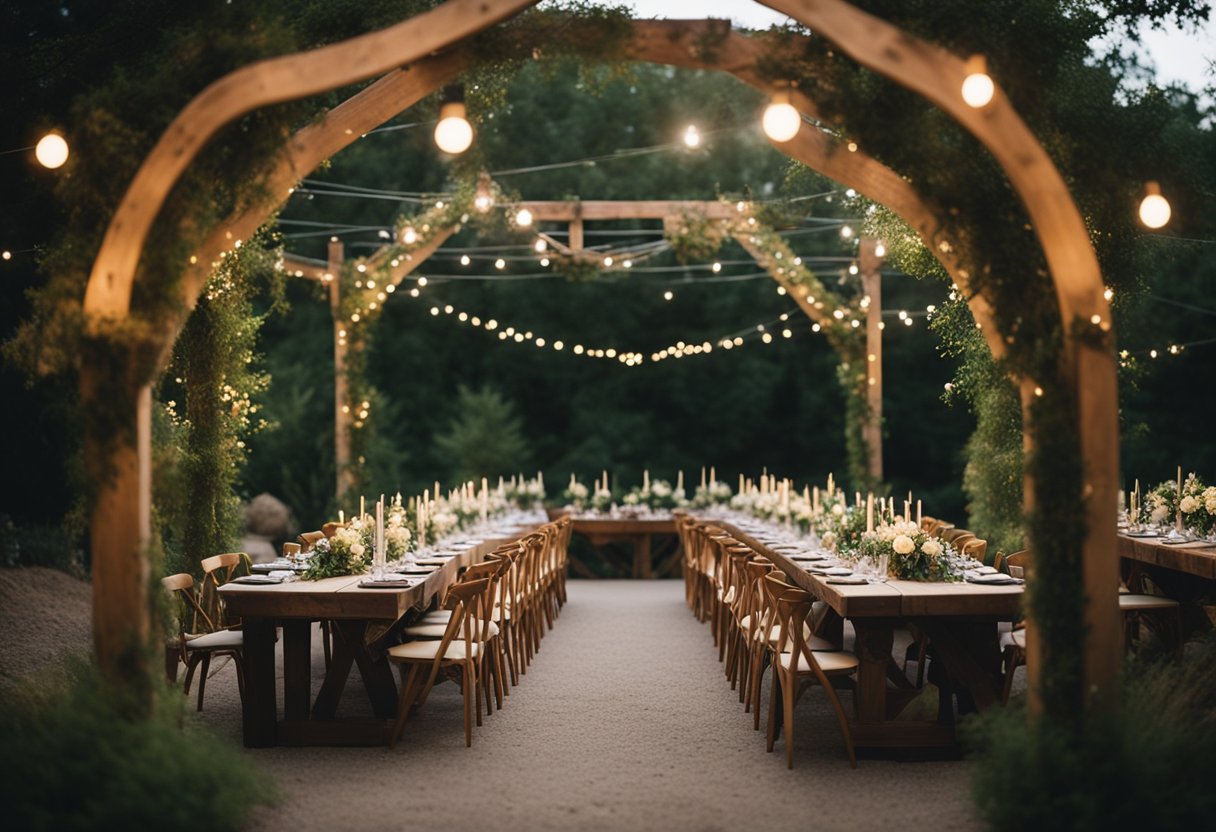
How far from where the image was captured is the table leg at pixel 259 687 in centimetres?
637

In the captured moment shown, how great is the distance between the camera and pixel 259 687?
6375mm

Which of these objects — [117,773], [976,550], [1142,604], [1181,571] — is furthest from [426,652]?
[1181,571]

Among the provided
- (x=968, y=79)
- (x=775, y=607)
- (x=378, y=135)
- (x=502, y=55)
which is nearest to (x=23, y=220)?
(x=502, y=55)

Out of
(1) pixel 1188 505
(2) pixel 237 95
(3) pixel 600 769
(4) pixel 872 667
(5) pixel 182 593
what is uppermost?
(2) pixel 237 95

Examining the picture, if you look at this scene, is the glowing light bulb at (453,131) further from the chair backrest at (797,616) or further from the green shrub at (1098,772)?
the green shrub at (1098,772)

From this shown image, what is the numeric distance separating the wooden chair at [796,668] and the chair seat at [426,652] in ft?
5.39

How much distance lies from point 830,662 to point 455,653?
2.00 meters

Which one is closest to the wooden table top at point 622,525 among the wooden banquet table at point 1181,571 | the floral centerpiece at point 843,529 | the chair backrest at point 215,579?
the floral centerpiece at point 843,529

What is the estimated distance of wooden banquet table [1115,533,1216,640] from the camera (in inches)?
299

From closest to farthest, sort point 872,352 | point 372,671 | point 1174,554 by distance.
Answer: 1. point 372,671
2. point 1174,554
3. point 872,352

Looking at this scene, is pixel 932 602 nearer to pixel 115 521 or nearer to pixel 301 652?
pixel 301 652

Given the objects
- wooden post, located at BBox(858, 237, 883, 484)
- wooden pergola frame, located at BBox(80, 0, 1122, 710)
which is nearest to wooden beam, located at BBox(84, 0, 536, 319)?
wooden pergola frame, located at BBox(80, 0, 1122, 710)

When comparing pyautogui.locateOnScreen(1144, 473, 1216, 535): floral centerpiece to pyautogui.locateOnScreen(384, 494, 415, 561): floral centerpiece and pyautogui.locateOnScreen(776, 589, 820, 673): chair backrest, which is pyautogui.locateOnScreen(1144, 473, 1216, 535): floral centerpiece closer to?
pyautogui.locateOnScreen(776, 589, 820, 673): chair backrest

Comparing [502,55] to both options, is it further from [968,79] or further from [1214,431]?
[1214,431]
